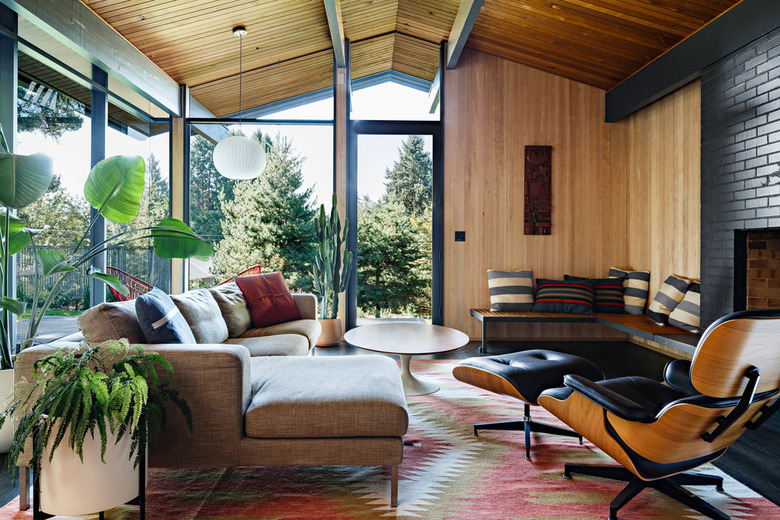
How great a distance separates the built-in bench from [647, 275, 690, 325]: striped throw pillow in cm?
9

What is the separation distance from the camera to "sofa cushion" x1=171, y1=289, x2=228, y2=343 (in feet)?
8.87

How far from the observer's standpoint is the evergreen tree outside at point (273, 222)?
533 centimetres

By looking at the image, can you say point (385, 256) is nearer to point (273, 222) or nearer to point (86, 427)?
point (273, 222)

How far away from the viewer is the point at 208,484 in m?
2.03

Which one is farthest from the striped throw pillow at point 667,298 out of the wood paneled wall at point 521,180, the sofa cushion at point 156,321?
the sofa cushion at point 156,321

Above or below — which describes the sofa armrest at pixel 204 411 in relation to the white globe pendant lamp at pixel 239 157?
below

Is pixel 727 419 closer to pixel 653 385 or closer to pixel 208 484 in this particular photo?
pixel 653 385

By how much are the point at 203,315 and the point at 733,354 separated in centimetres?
258

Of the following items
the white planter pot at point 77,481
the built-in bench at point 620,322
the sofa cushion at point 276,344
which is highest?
the sofa cushion at point 276,344

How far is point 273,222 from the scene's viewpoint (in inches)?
213

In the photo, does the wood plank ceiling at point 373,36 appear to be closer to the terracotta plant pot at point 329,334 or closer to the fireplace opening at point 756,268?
the fireplace opening at point 756,268

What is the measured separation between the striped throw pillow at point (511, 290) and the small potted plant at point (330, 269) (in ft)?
5.28

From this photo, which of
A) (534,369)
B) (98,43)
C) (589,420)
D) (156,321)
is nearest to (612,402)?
(589,420)

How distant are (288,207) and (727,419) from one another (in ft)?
15.1
